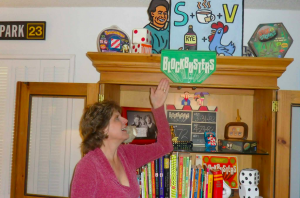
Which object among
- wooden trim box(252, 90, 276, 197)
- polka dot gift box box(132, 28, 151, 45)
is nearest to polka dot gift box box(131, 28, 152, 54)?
polka dot gift box box(132, 28, 151, 45)

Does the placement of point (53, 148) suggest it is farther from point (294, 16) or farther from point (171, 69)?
point (294, 16)

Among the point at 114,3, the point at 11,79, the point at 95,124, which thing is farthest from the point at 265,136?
the point at 11,79

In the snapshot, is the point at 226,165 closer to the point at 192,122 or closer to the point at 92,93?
the point at 192,122

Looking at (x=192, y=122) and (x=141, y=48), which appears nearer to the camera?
(x=141, y=48)

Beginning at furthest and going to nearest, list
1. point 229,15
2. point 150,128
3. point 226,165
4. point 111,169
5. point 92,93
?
point 226,165, point 150,128, point 229,15, point 92,93, point 111,169

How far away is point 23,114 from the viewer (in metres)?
1.71

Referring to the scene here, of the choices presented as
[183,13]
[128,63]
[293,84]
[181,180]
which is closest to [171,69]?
[128,63]

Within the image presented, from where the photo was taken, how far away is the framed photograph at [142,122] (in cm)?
184

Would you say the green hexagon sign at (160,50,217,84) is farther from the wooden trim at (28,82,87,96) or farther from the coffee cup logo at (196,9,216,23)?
the wooden trim at (28,82,87,96)

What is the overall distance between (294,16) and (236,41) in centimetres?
69

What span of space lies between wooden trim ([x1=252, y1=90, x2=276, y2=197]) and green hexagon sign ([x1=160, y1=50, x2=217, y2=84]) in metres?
0.43

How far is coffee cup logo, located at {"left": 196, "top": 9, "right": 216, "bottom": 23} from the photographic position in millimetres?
1784

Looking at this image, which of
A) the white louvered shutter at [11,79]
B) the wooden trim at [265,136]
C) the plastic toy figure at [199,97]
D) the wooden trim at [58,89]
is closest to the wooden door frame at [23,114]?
the wooden trim at [58,89]

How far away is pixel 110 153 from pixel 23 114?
0.68 metres
